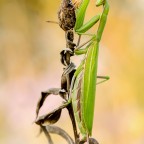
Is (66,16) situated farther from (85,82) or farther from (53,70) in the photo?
(53,70)

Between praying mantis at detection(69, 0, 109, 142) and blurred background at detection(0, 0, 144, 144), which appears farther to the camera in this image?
blurred background at detection(0, 0, 144, 144)

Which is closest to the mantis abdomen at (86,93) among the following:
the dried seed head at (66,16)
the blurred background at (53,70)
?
the dried seed head at (66,16)

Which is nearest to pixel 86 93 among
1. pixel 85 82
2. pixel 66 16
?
pixel 85 82

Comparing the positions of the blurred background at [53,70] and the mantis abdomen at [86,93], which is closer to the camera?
the mantis abdomen at [86,93]

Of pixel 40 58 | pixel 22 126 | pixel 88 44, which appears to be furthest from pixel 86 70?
pixel 40 58

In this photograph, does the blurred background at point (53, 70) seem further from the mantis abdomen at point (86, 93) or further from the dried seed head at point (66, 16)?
the dried seed head at point (66, 16)

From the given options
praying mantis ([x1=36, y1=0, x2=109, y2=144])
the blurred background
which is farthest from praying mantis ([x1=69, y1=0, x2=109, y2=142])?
the blurred background

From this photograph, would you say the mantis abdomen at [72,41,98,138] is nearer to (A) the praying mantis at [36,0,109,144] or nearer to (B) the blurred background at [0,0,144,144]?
(A) the praying mantis at [36,0,109,144]

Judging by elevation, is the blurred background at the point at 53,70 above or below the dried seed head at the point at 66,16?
below

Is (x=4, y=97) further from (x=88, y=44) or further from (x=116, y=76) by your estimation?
(x=88, y=44)
